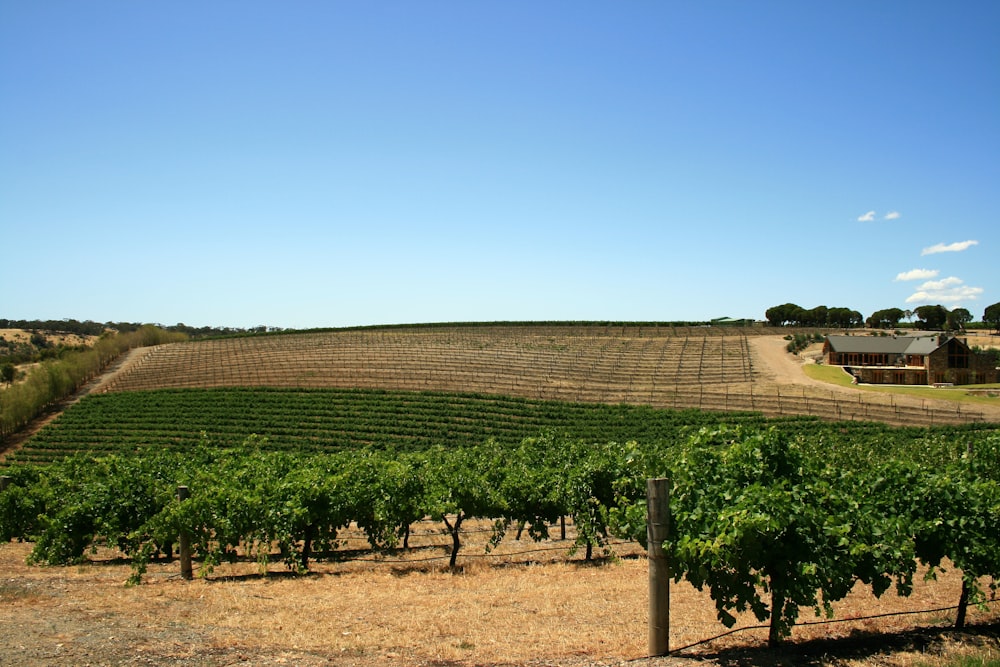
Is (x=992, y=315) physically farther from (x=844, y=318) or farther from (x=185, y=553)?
(x=185, y=553)

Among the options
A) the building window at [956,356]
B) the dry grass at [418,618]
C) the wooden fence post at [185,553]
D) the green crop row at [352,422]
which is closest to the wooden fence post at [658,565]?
the dry grass at [418,618]

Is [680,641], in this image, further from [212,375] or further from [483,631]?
[212,375]

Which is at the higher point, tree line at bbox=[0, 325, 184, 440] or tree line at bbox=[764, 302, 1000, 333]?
tree line at bbox=[764, 302, 1000, 333]

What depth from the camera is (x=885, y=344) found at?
67438mm

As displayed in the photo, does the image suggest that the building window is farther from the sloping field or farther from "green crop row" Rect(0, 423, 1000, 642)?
"green crop row" Rect(0, 423, 1000, 642)

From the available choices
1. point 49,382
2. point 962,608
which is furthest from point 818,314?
point 962,608

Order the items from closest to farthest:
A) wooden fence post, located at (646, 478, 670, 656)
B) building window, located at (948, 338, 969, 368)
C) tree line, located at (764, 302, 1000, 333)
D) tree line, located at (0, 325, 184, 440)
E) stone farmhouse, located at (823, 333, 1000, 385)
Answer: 1. wooden fence post, located at (646, 478, 670, 656)
2. tree line, located at (0, 325, 184, 440)
3. stone farmhouse, located at (823, 333, 1000, 385)
4. building window, located at (948, 338, 969, 368)
5. tree line, located at (764, 302, 1000, 333)

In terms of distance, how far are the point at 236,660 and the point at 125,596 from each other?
179 inches

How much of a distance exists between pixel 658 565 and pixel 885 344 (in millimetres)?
71588

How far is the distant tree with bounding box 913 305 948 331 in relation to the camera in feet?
379

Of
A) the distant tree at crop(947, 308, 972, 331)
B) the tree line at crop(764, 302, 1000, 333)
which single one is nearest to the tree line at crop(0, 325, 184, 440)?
the tree line at crop(764, 302, 1000, 333)

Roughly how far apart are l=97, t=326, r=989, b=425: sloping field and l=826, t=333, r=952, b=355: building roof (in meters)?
9.13

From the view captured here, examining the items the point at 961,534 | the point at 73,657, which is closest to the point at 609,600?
the point at 961,534

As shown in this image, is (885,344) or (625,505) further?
(885,344)
